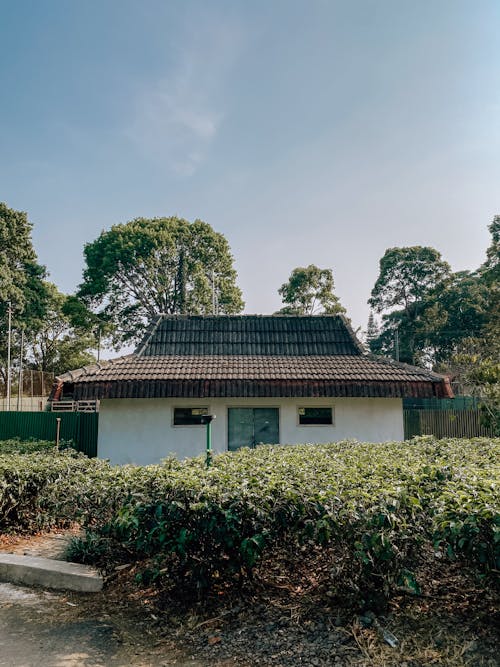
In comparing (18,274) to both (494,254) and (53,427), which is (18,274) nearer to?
(53,427)

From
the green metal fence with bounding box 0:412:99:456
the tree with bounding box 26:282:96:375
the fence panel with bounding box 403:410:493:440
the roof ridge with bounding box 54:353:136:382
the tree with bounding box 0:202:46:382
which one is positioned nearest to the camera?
the roof ridge with bounding box 54:353:136:382

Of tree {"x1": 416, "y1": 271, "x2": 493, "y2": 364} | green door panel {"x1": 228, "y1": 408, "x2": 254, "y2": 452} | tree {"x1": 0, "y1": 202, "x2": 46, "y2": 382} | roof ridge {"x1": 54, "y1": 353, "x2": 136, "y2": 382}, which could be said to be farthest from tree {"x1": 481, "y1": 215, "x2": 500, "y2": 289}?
tree {"x1": 0, "y1": 202, "x2": 46, "y2": 382}

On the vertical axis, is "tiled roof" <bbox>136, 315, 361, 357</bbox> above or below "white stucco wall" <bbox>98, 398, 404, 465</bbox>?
above

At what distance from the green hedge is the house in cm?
624

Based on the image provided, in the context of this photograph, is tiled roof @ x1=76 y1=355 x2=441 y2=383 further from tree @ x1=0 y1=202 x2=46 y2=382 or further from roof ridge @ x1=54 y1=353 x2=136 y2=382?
tree @ x1=0 y1=202 x2=46 y2=382

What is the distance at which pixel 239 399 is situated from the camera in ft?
38.4

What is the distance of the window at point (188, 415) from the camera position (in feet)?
38.5

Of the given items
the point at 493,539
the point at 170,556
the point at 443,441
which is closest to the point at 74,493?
the point at 170,556

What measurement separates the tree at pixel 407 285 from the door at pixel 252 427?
26222 mm

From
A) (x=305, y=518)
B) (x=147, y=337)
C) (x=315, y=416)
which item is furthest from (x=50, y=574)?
(x=147, y=337)

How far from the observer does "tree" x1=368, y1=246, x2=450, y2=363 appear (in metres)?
36.5

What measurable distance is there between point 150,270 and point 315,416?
21.8 metres

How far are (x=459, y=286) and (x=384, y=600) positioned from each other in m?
36.3

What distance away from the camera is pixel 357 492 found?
3.65 m
